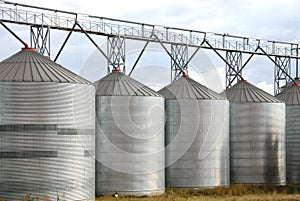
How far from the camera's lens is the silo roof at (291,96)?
57469mm

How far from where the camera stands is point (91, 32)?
5031 cm

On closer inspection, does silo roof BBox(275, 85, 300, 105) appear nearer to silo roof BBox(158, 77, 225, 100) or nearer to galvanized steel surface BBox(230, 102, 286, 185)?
galvanized steel surface BBox(230, 102, 286, 185)

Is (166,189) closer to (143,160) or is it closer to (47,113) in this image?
(143,160)

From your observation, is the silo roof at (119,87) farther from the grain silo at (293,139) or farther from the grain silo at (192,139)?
the grain silo at (293,139)

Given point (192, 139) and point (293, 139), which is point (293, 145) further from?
point (192, 139)

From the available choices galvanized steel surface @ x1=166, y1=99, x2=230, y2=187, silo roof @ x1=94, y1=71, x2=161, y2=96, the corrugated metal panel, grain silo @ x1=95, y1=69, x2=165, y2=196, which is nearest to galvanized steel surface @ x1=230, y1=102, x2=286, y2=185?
the corrugated metal panel

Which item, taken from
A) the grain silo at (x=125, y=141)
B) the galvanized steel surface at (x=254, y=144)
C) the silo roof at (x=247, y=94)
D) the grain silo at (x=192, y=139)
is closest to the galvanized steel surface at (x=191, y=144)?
the grain silo at (x=192, y=139)

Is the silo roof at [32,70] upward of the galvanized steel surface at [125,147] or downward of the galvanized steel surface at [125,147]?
upward

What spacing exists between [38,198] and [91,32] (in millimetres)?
20566

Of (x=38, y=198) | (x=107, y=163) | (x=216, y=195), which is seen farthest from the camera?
(x=216, y=195)

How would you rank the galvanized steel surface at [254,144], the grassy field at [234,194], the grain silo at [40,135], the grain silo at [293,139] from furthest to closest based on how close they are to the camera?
1. the grain silo at [293,139]
2. the galvanized steel surface at [254,144]
3. the grassy field at [234,194]
4. the grain silo at [40,135]

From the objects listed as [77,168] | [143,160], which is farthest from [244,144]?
[77,168]

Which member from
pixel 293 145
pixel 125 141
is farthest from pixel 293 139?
pixel 125 141

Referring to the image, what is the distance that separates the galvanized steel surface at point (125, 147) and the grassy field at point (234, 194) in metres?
1.16
